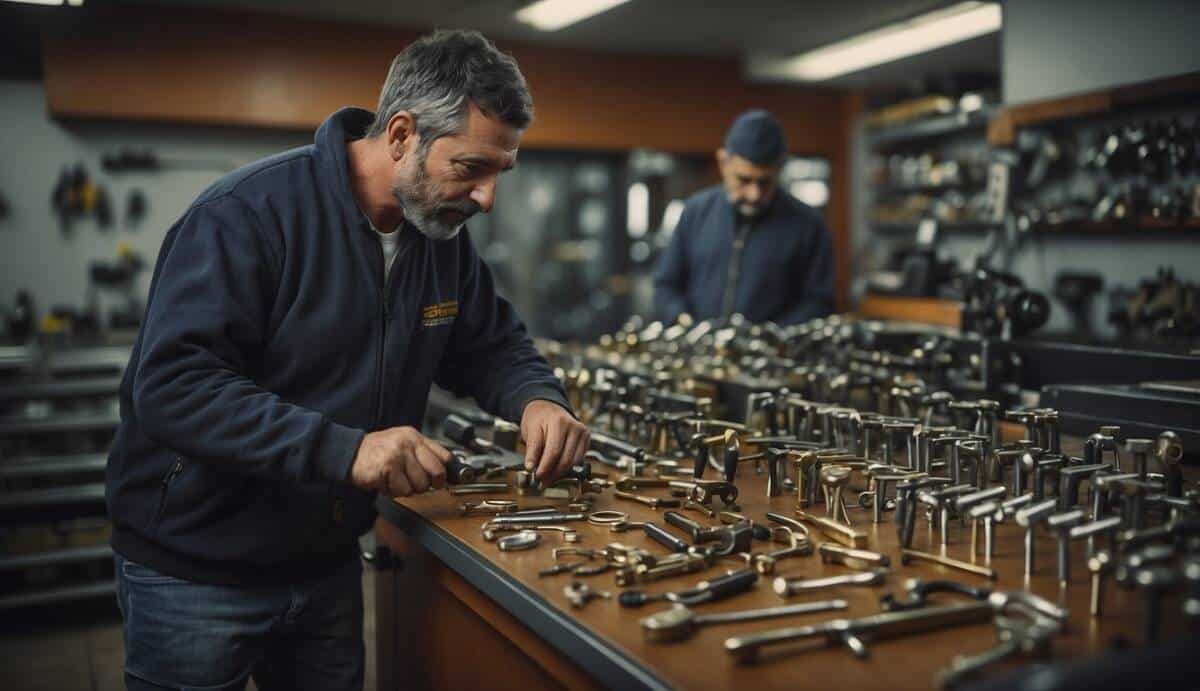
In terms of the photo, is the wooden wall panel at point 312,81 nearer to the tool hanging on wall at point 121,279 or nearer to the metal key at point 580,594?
the tool hanging on wall at point 121,279

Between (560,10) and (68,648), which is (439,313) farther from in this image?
(560,10)

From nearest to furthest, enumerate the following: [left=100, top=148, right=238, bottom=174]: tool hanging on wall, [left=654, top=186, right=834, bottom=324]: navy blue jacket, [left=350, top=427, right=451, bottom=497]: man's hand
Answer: [left=350, top=427, right=451, bottom=497]: man's hand, [left=654, top=186, right=834, bottom=324]: navy blue jacket, [left=100, top=148, right=238, bottom=174]: tool hanging on wall

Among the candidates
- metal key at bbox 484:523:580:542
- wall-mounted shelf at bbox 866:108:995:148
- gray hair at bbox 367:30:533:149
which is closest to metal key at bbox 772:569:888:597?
metal key at bbox 484:523:580:542

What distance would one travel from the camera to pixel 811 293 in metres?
4.23

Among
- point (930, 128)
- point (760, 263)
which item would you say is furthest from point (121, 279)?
point (930, 128)

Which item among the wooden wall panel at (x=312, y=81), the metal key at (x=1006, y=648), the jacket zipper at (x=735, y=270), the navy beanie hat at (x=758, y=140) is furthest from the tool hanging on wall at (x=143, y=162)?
the metal key at (x=1006, y=648)

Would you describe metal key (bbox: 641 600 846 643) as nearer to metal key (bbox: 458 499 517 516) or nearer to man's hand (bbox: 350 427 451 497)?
man's hand (bbox: 350 427 451 497)

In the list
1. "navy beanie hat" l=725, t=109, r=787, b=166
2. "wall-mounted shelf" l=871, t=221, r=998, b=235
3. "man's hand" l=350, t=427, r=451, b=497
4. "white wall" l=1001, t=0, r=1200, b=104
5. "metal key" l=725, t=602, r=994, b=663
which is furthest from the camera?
"wall-mounted shelf" l=871, t=221, r=998, b=235

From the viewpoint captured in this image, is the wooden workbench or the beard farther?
the beard

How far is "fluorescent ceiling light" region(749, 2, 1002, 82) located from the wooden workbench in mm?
3563

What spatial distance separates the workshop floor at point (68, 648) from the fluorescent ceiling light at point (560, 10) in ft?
9.28

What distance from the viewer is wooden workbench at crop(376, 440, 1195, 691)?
114 centimetres

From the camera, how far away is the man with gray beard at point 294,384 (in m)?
1.63

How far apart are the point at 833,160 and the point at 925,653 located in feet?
24.9
